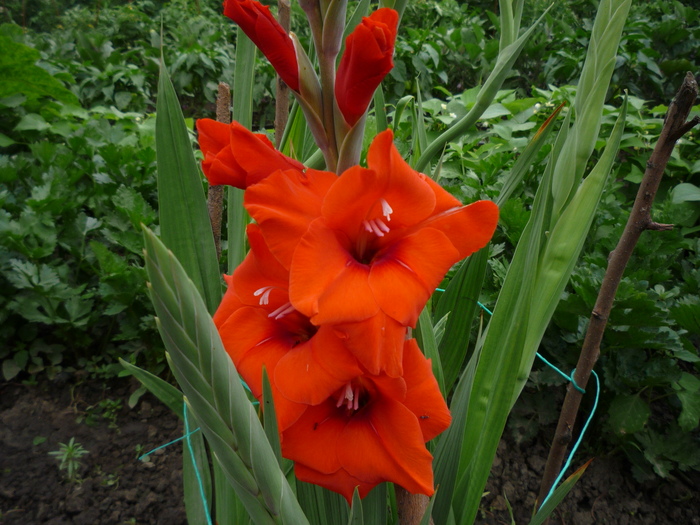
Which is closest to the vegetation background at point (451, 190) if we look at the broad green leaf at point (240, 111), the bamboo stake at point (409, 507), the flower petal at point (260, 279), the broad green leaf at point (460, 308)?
the broad green leaf at point (240, 111)

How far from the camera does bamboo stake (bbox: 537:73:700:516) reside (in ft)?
2.06

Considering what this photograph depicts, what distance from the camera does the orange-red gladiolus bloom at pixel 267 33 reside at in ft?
1.38

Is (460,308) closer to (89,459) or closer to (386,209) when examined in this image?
(386,209)

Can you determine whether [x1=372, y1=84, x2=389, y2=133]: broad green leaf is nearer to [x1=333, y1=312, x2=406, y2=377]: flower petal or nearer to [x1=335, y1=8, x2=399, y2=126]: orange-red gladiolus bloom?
[x1=335, y1=8, x2=399, y2=126]: orange-red gladiolus bloom

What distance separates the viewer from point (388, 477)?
0.42m

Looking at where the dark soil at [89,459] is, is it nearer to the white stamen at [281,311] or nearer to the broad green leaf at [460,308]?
the broad green leaf at [460,308]

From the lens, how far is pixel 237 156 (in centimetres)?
42

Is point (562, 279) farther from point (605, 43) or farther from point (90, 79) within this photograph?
point (90, 79)

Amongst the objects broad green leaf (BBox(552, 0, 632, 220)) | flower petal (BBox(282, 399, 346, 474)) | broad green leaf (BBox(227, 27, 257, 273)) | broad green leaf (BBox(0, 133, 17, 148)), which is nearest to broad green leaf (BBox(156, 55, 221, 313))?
broad green leaf (BBox(227, 27, 257, 273))

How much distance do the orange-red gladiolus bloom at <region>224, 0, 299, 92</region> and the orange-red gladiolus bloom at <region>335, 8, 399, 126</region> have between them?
0.04 meters

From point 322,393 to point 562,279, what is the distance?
1.32 feet

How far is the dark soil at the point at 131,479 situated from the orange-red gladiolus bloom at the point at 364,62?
977mm

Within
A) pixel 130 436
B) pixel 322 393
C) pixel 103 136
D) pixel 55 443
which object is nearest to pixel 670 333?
pixel 322 393

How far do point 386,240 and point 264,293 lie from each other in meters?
0.10
